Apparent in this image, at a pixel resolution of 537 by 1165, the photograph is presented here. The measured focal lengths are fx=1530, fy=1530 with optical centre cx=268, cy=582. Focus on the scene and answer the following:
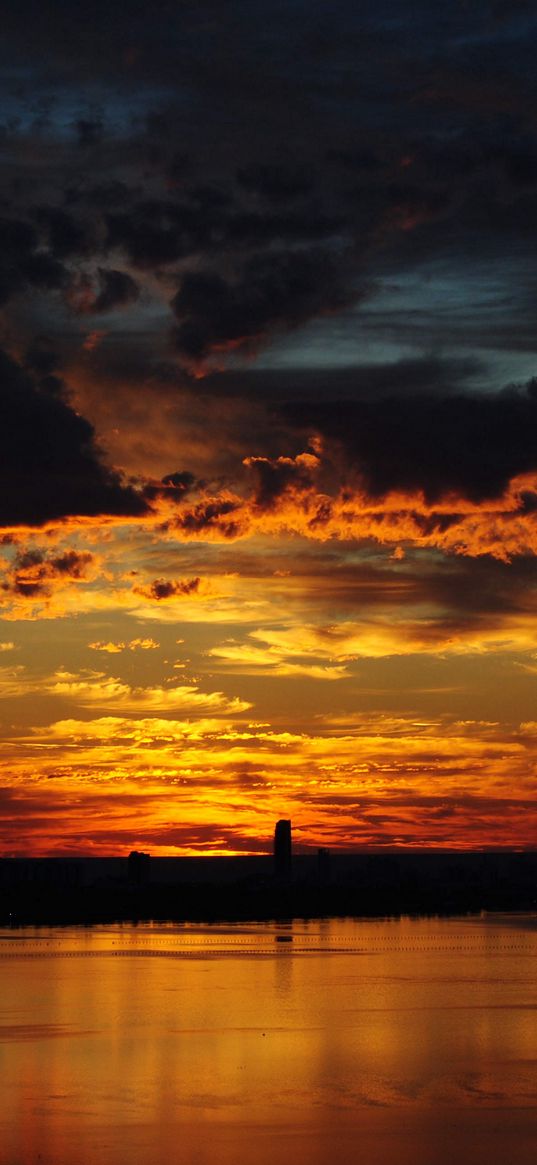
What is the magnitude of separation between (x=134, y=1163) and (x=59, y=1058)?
487 inches

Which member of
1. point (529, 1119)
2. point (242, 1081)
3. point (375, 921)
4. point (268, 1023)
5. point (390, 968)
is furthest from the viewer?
point (375, 921)

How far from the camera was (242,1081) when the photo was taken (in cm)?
3291

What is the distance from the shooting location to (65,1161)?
24.6 m

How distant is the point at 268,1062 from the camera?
3581cm

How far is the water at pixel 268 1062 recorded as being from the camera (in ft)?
86.1

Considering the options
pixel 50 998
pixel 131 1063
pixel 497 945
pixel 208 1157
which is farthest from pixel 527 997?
pixel 497 945

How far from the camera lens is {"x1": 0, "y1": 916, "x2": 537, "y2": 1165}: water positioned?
2623cm

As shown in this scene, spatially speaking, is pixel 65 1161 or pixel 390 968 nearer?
pixel 65 1161

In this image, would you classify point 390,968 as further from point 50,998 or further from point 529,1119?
point 529,1119

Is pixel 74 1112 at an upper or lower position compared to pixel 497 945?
upper

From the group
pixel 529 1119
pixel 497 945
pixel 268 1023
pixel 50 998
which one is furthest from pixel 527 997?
pixel 497 945

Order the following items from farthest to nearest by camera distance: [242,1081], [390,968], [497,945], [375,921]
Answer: [375,921]
[497,945]
[390,968]
[242,1081]

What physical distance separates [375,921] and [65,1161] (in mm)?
110098

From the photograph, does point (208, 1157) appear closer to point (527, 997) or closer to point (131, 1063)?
point (131, 1063)
